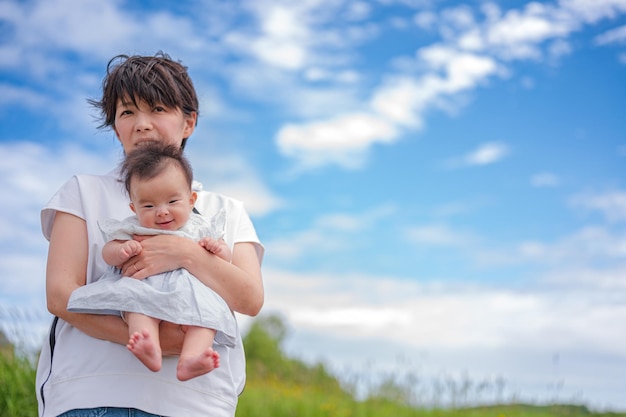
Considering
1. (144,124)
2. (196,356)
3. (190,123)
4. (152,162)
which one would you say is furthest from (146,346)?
(190,123)

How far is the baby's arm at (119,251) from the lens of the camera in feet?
7.49

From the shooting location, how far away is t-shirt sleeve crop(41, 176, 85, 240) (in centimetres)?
246

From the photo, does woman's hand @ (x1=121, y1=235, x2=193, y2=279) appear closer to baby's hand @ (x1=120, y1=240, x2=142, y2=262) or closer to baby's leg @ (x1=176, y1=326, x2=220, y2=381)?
baby's hand @ (x1=120, y1=240, x2=142, y2=262)

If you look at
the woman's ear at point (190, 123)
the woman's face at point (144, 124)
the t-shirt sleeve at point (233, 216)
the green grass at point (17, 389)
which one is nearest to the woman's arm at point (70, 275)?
the woman's face at point (144, 124)

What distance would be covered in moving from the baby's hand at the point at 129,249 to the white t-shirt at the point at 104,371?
0.20 meters

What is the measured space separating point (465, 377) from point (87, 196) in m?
4.80

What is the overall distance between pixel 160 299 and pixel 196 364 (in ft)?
0.82

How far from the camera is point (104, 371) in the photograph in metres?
2.27

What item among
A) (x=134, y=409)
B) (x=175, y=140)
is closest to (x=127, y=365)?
(x=134, y=409)

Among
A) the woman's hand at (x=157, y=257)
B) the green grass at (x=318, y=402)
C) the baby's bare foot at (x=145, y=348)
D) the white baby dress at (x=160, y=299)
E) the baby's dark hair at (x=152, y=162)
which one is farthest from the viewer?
the green grass at (x=318, y=402)

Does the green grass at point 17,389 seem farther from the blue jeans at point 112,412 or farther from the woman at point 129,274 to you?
the blue jeans at point 112,412

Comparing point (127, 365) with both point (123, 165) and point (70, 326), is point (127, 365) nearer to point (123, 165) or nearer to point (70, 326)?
point (70, 326)

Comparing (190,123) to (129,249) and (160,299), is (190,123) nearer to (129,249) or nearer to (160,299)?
(129,249)

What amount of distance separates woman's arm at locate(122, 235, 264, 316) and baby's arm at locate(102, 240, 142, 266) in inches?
1.1
